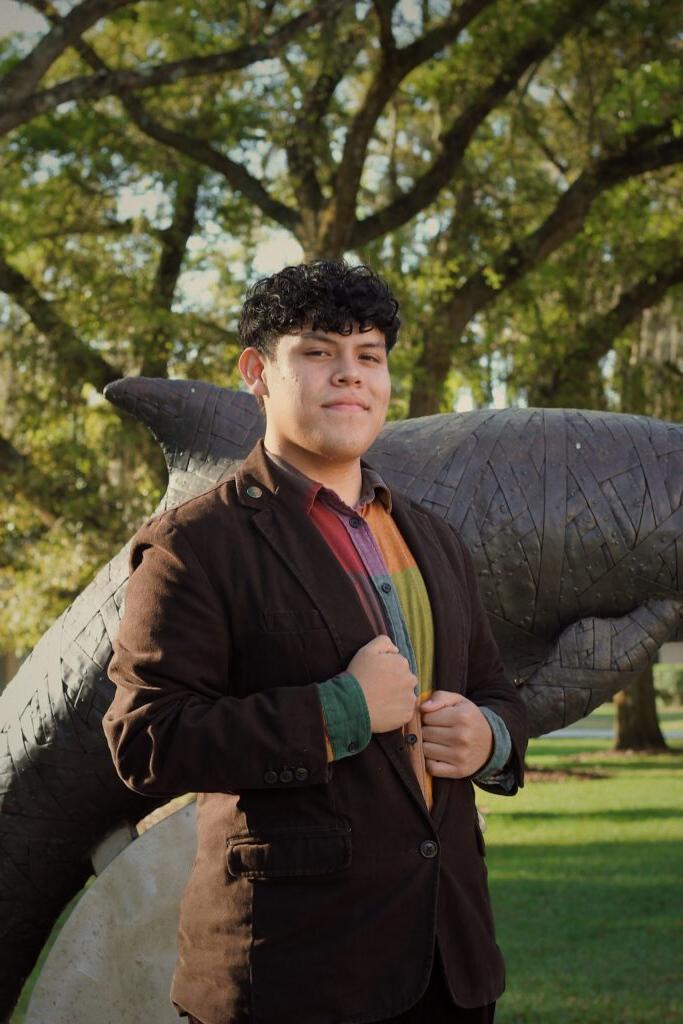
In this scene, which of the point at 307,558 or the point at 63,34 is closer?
the point at 307,558

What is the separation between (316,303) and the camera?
235 cm

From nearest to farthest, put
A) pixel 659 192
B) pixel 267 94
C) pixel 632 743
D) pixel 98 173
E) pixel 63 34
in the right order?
pixel 63 34 < pixel 267 94 < pixel 98 173 < pixel 659 192 < pixel 632 743

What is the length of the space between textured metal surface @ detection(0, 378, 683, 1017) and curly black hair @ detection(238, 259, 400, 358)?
56.2 inches

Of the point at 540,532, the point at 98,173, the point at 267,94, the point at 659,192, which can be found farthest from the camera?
the point at 659,192

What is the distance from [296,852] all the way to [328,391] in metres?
0.82

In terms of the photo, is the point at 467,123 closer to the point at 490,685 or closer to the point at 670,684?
the point at 490,685

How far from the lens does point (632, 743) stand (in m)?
19.7

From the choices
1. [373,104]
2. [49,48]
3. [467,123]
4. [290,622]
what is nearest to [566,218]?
[467,123]

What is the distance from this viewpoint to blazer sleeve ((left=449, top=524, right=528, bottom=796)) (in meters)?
2.48

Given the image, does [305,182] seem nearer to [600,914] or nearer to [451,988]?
[600,914]

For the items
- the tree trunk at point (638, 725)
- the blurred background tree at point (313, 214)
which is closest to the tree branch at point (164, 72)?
the blurred background tree at point (313, 214)

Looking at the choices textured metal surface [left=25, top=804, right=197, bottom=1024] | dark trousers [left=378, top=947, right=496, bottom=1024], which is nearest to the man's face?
dark trousers [left=378, top=947, right=496, bottom=1024]

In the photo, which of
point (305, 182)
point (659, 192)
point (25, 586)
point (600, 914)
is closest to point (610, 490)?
point (600, 914)

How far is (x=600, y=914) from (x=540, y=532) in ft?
20.3
